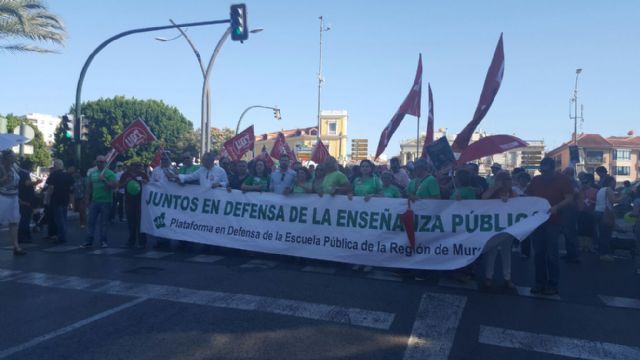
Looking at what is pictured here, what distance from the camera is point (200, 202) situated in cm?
933

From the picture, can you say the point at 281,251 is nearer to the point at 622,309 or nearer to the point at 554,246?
the point at 554,246

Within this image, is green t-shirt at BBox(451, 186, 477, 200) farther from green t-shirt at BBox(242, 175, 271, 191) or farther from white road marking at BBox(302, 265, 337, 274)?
green t-shirt at BBox(242, 175, 271, 191)

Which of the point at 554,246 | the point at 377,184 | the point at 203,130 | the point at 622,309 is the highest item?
the point at 203,130

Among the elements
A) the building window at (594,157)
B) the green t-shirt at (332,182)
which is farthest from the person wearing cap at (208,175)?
the building window at (594,157)

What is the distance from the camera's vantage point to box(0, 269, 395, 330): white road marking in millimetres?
5457

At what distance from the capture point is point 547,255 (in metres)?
6.76

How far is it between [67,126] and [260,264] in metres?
9.89

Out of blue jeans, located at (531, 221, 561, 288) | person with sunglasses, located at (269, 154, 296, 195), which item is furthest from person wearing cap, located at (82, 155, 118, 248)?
blue jeans, located at (531, 221, 561, 288)

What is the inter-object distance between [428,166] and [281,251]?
2.69 m

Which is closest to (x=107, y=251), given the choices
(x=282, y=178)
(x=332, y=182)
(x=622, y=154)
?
(x=282, y=178)

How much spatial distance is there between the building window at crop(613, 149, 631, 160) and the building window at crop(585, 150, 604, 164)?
3183 mm

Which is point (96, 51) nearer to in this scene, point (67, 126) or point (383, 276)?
point (67, 126)

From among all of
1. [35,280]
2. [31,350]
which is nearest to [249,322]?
[31,350]

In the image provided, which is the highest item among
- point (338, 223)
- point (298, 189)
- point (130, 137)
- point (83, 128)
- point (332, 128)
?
point (332, 128)
